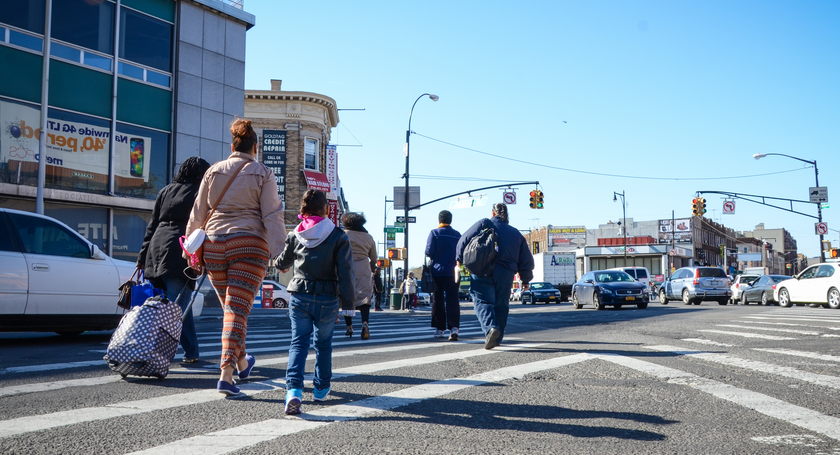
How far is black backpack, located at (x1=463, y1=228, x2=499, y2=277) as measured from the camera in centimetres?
807

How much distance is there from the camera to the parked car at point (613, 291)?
852 inches

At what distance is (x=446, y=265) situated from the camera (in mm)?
9500

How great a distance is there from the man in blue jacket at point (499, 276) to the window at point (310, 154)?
3440 centimetres

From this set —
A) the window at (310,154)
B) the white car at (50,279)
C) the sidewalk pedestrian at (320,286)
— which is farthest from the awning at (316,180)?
the sidewalk pedestrian at (320,286)

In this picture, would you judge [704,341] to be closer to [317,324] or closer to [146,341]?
[317,324]

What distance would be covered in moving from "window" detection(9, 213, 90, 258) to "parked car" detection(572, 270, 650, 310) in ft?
56.0

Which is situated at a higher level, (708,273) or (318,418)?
(708,273)

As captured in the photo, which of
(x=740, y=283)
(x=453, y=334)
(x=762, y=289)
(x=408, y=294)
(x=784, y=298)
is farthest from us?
(x=740, y=283)

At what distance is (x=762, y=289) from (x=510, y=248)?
23.6 meters

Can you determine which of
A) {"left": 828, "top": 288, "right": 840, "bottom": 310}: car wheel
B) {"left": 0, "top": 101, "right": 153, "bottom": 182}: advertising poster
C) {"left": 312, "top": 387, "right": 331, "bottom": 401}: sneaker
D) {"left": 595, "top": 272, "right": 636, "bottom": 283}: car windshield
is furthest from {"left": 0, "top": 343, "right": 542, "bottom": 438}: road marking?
{"left": 828, "top": 288, "right": 840, "bottom": 310}: car wheel

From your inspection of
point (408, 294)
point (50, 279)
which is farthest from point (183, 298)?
point (408, 294)

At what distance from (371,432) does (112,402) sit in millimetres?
1935

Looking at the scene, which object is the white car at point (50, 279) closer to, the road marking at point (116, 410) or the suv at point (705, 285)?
the road marking at point (116, 410)

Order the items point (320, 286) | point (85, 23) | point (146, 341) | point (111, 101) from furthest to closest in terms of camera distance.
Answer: point (111, 101) → point (85, 23) → point (146, 341) → point (320, 286)
